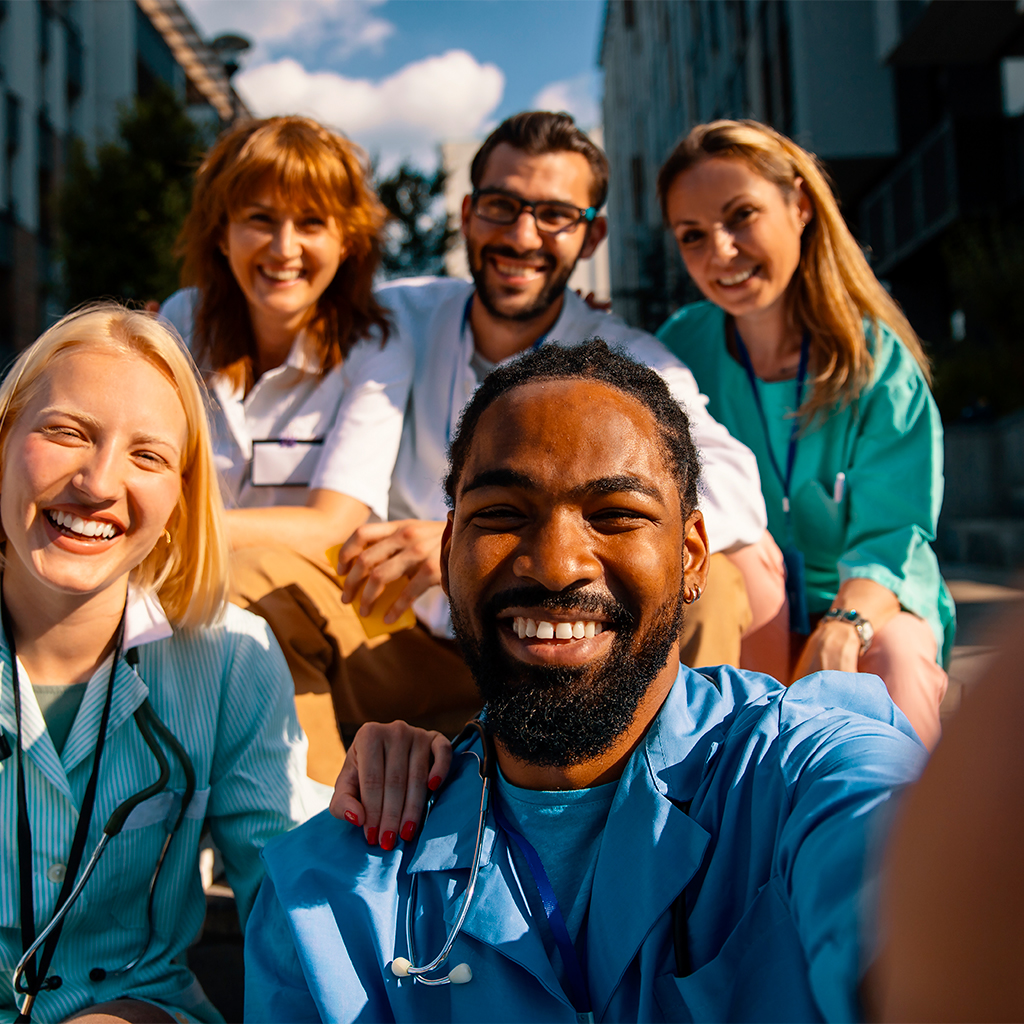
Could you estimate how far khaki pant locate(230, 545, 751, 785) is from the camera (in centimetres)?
235

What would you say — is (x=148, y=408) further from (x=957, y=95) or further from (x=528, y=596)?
(x=957, y=95)

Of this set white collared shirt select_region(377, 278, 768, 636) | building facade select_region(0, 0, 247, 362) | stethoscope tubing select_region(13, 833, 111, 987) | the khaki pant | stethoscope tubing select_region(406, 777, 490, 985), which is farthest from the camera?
building facade select_region(0, 0, 247, 362)

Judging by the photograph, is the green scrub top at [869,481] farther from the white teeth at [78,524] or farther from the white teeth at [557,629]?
the white teeth at [78,524]

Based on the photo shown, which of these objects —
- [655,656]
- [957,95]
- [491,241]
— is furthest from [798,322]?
[957,95]

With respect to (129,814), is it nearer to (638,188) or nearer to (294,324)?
(294,324)

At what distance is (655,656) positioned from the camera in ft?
4.91

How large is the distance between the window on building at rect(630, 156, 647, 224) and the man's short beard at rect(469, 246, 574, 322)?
22628mm

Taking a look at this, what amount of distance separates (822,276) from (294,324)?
1.77 metres

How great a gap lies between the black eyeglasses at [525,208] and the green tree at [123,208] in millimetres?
12736

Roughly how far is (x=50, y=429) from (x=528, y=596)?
99 cm

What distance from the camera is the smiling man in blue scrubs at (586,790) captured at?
4.02 ft

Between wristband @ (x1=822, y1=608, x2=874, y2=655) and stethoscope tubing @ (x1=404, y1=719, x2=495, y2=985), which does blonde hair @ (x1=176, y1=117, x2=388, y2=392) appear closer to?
wristband @ (x1=822, y1=608, x2=874, y2=655)

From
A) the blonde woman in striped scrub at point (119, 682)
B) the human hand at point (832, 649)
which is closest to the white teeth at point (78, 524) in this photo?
the blonde woman in striped scrub at point (119, 682)

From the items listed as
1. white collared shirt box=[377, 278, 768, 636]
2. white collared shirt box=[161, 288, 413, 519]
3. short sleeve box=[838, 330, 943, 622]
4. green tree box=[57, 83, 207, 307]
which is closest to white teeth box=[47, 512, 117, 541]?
white collared shirt box=[377, 278, 768, 636]
